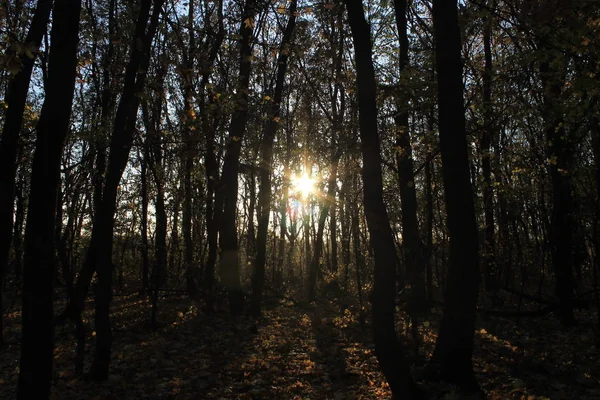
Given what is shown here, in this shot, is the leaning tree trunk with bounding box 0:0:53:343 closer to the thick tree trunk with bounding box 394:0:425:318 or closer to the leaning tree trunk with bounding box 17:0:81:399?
the leaning tree trunk with bounding box 17:0:81:399

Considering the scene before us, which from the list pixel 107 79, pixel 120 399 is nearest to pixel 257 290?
pixel 120 399

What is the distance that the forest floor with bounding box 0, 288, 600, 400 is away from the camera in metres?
6.95

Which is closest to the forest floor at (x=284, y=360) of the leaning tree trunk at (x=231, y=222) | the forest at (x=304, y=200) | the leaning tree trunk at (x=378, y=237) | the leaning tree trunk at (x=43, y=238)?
the forest at (x=304, y=200)

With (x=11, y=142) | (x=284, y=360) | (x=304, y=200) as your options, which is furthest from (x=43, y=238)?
(x=304, y=200)

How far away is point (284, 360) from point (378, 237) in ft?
15.2

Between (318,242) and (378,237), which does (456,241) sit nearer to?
(378,237)

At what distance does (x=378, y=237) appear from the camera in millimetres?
5738

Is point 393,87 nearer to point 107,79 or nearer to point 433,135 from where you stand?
point 433,135

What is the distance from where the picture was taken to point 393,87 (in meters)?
7.77

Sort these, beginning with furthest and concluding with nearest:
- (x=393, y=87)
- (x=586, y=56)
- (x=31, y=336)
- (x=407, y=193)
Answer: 1. (x=407, y=193)
2. (x=393, y=87)
3. (x=586, y=56)
4. (x=31, y=336)

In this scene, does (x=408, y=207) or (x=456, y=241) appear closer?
(x=456, y=241)

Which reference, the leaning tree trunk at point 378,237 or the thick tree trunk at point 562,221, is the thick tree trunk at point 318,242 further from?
the leaning tree trunk at point 378,237

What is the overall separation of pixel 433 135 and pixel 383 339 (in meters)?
4.93

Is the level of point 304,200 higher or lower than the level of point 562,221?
higher
